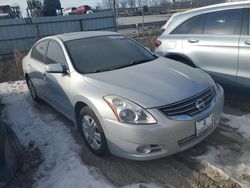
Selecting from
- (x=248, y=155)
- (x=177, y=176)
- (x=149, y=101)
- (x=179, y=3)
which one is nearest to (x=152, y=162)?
(x=177, y=176)

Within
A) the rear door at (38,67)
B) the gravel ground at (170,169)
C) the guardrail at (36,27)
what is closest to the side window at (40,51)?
the rear door at (38,67)

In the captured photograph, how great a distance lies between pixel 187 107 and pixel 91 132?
1271 mm

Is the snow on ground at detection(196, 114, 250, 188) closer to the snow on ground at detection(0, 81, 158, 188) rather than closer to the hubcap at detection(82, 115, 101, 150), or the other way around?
the snow on ground at detection(0, 81, 158, 188)

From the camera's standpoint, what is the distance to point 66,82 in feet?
12.6

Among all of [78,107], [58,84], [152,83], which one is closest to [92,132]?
[78,107]

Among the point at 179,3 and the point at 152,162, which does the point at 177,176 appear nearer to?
the point at 152,162

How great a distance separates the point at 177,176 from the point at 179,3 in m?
43.0

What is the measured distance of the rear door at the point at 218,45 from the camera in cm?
429

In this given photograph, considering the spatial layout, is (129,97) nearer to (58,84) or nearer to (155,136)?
(155,136)

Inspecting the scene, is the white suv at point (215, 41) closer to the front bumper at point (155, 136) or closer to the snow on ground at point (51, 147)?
the front bumper at point (155, 136)

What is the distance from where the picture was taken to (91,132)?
3.44 meters

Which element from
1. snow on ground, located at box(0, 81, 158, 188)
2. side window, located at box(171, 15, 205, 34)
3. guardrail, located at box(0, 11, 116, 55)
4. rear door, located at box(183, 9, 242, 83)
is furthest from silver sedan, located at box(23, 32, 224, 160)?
guardrail, located at box(0, 11, 116, 55)

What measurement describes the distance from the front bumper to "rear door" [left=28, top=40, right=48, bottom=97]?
2.36 m

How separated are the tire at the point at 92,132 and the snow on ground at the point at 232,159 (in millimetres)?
1176
